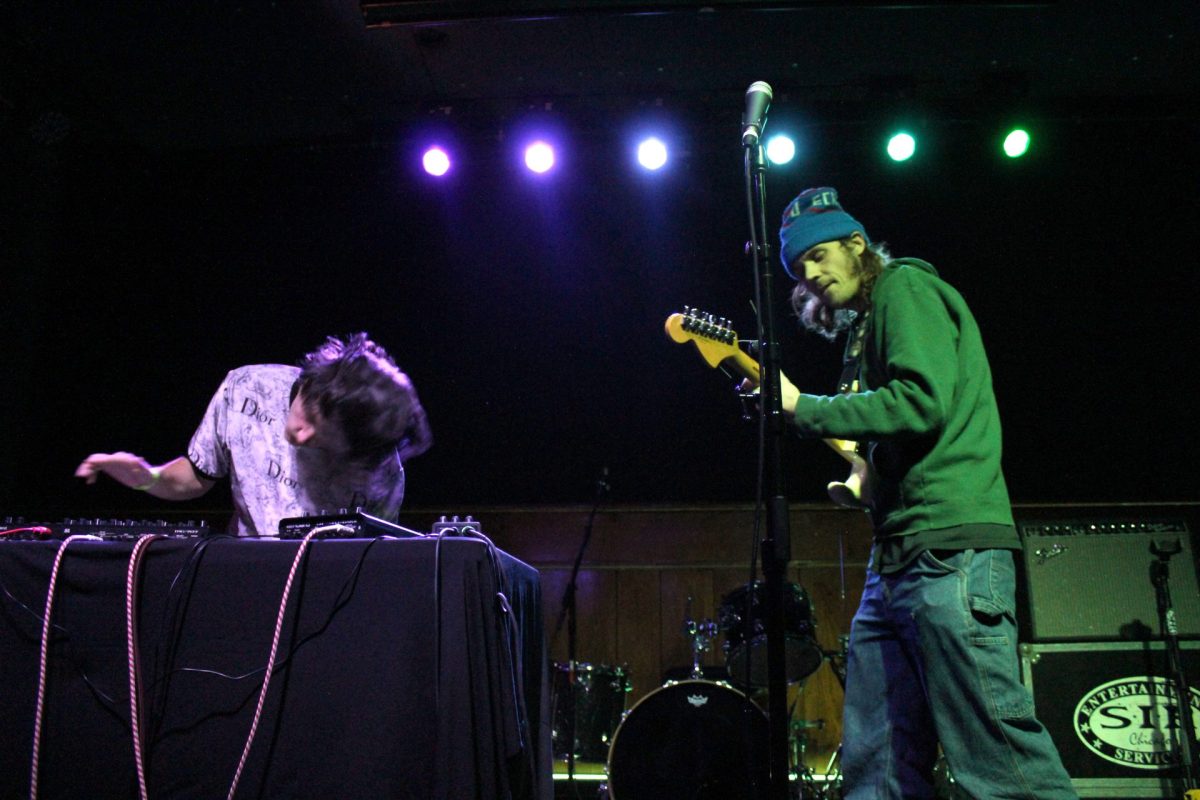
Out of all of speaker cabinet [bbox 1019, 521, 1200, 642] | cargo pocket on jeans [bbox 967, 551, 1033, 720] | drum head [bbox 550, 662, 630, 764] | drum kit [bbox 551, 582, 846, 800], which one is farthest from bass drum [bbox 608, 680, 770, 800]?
cargo pocket on jeans [bbox 967, 551, 1033, 720]

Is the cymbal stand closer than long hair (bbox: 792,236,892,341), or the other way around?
Answer: long hair (bbox: 792,236,892,341)

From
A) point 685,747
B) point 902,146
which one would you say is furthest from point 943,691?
point 902,146

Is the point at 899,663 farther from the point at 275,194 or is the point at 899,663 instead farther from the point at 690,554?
the point at 275,194

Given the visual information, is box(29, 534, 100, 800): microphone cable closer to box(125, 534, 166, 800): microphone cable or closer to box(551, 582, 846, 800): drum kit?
box(125, 534, 166, 800): microphone cable

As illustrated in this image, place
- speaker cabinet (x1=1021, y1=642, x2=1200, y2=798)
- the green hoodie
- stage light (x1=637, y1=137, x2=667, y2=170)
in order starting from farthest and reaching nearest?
stage light (x1=637, y1=137, x2=667, y2=170)
speaker cabinet (x1=1021, y1=642, x2=1200, y2=798)
the green hoodie

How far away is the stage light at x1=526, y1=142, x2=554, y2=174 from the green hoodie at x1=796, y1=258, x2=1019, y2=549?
3658mm

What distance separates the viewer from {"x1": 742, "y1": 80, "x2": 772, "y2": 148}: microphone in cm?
215

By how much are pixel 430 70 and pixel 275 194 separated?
1.63 meters

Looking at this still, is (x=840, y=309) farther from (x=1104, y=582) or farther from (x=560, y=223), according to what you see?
(x=560, y=223)

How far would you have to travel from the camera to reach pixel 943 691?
1779mm

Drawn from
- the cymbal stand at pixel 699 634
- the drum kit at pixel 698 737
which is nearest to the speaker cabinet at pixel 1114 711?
the drum kit at pixel 698 737

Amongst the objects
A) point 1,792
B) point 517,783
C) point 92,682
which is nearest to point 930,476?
point 517,783

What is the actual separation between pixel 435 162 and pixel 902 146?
2.95m

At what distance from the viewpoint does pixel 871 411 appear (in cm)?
192
